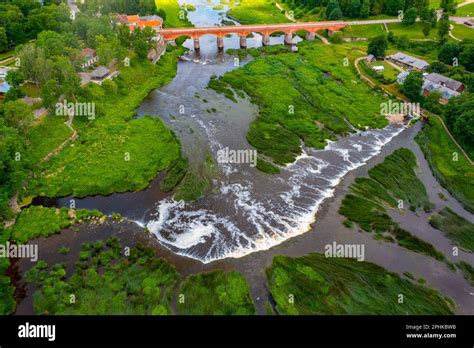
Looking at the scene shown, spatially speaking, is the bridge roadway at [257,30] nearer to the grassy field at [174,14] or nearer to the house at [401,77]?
the grassy field at [174,14]

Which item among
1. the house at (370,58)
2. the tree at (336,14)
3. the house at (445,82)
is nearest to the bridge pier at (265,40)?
the tree at (336,14)

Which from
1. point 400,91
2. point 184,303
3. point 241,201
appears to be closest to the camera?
point 184,303

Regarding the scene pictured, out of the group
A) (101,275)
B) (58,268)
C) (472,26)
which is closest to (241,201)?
(101,275)

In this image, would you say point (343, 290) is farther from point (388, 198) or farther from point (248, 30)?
point (248, 30)

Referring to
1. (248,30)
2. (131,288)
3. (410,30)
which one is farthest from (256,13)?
(131,288)

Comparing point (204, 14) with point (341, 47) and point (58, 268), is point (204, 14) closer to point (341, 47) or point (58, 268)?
point (341, 47)

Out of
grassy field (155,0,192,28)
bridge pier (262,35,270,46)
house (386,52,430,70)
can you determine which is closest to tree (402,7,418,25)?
house (386,52,430,70)

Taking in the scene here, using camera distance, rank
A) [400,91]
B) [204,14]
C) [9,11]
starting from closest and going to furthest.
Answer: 1. [400,91]
2. [9,11]
3. [204,14]

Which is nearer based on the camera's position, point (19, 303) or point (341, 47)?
point (19, 303)
